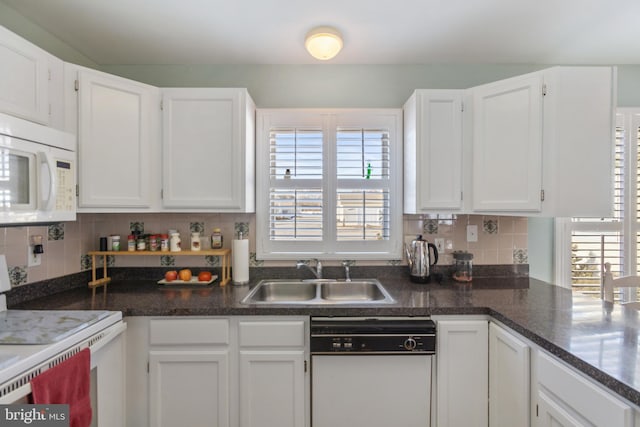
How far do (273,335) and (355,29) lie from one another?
1.80m

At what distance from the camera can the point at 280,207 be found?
2082 mm

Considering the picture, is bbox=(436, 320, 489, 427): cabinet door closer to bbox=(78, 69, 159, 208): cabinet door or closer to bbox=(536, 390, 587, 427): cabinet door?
bbox=(536, 390, 587, 427): cabinet door

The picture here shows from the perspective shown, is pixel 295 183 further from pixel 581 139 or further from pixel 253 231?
pixel 581 139

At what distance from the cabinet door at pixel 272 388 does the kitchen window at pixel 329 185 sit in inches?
29.4

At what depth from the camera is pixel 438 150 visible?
1827 mm

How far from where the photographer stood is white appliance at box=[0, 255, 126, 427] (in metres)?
0.96

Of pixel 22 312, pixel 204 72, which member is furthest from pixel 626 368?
pixel 204 72

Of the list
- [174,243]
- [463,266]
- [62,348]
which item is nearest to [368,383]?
[463,266]

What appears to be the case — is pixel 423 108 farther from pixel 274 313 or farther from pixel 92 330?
pixel 92 330

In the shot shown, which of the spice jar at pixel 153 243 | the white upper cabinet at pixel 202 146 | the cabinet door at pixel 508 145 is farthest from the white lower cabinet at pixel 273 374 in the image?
the cabinet door at pixel 508 145

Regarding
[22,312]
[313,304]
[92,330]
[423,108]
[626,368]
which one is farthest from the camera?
[423,108]

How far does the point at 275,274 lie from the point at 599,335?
1.72m

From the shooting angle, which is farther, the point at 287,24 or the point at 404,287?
the point at 404,287

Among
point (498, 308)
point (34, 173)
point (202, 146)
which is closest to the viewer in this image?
point (34, 173)
